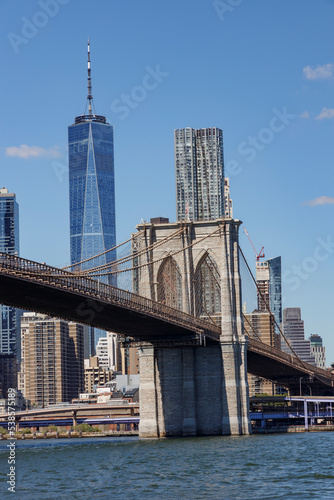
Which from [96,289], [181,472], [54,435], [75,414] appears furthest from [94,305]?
[75,414]

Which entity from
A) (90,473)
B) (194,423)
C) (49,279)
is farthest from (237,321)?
(90,473)

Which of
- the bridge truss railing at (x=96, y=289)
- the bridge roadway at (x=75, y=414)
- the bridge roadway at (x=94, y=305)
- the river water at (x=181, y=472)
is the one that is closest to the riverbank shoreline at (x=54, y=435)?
the bridge roadway at (x=75, y=414)

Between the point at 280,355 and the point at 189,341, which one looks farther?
the point at 280,355

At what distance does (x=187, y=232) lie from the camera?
84750mm

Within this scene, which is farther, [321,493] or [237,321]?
[237,321]

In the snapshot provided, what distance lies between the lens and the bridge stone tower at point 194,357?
272ft

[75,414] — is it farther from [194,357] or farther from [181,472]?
[181,472]

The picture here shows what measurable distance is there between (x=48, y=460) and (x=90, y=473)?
11695mm

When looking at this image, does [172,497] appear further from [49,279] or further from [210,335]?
[210,335]

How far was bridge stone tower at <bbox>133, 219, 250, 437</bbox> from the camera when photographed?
8294cm

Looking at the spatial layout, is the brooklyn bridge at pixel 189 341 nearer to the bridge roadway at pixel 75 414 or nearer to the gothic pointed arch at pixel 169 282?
the gothic pointed arch at pixel 169 282

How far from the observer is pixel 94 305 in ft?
229

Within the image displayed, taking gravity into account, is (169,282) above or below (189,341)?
above

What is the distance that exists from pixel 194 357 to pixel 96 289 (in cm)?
1936
